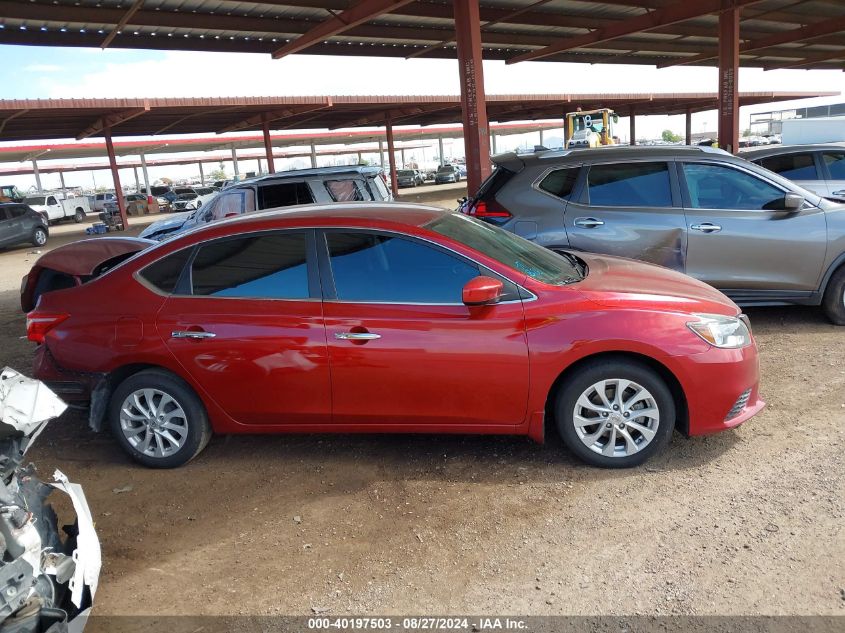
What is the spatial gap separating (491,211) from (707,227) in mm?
2057

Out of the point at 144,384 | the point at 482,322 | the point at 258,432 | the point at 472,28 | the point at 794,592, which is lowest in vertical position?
the point at 794,592

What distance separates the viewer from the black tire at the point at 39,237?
2317 centimetres

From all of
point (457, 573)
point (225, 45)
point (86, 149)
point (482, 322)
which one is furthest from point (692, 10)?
point (86, 149)

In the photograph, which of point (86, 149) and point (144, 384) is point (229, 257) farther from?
point (86, 149)

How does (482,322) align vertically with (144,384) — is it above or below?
above

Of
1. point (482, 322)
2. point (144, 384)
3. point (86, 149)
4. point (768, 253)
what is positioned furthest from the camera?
point (86, 149)

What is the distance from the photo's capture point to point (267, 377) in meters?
4.03

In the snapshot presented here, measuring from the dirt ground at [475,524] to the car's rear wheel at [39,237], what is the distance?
21.9m

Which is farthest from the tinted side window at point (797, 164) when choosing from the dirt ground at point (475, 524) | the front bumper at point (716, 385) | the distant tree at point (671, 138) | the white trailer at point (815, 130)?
the distant tree at point (671, 138)

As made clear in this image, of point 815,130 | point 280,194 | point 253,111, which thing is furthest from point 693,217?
point 815,130

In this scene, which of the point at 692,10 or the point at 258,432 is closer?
the point at 258,432

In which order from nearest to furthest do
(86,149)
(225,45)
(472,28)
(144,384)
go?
(144,384) < (472,28) < (225,45) < (86,149)

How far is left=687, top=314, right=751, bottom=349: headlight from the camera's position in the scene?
3807mm

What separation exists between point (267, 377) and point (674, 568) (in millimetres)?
2504
